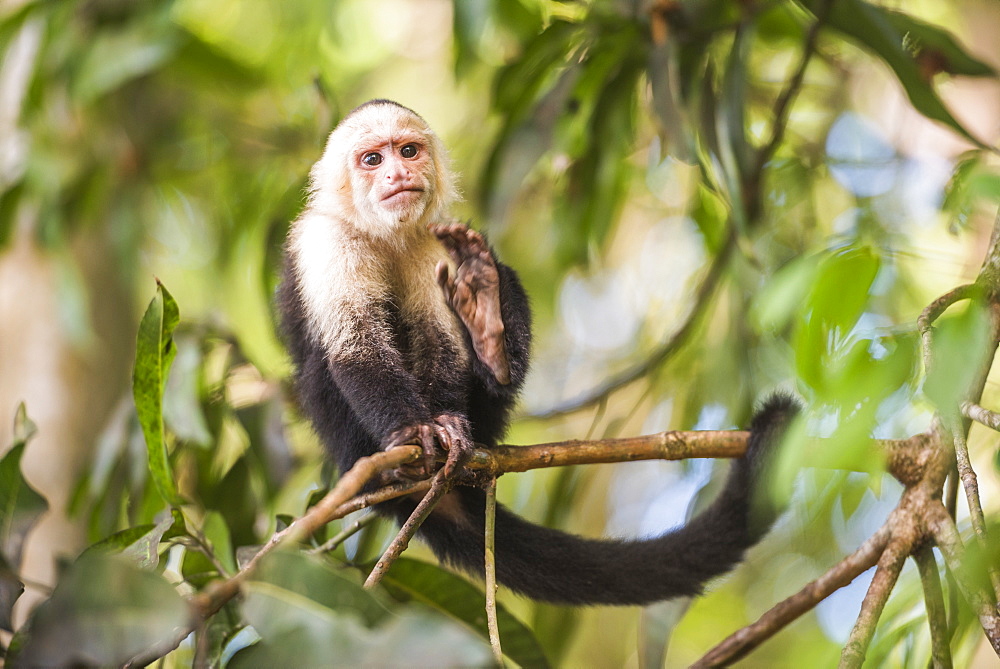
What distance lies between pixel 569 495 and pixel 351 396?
1.30 meters

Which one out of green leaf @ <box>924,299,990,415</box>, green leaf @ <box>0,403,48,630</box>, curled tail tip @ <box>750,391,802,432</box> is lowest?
green leaf @ <box>0,403,48,630</box>

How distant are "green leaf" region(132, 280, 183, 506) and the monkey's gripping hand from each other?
1.96 feet

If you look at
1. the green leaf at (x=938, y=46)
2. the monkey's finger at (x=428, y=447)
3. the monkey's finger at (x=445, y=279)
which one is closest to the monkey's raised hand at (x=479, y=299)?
the monkey's finger at (x=445, y=279)

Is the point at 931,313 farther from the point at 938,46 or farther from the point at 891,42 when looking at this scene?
the point at 938,46

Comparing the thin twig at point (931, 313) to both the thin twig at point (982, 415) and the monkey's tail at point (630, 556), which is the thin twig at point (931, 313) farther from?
the monkey's tail at point (630, 556)

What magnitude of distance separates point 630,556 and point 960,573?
3.37 feet

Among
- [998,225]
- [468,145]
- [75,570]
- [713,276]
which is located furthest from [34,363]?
[998,225]

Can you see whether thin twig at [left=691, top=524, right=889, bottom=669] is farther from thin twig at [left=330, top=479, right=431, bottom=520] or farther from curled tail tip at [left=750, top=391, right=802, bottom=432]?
thin twig at [left=330, top=479, right=431, bottom=520]

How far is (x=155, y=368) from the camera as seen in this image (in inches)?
85.9

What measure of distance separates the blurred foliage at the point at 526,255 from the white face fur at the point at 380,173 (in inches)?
10.7

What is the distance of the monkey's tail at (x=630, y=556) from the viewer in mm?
2443

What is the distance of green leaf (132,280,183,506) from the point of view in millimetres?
2111

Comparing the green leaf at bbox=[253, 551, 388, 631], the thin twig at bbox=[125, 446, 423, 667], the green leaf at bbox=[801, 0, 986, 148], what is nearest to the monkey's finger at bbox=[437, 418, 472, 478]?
the thin twig at bbox=[125, 446, 423, 667]

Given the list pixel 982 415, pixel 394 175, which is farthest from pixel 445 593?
pixel 982 415
